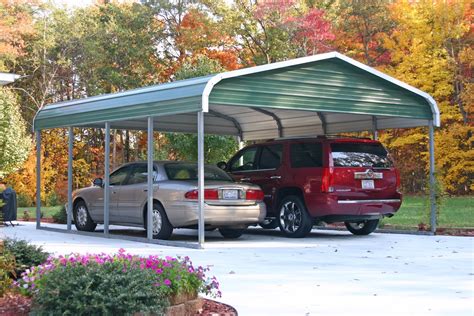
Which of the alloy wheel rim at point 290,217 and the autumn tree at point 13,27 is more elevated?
the autumn tree at point 13,27

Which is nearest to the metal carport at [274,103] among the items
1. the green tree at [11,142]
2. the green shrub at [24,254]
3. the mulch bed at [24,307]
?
the green shrub at [24,254]

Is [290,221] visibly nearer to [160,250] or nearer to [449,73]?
[160,250]

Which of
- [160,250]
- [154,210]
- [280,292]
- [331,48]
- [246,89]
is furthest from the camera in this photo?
[331,48]

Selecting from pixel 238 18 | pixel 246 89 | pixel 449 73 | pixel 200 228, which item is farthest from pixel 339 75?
pixel 238 18

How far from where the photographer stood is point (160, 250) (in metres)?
11.8

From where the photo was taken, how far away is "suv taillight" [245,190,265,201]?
13.4 metres

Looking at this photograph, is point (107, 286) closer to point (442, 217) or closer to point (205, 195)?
point (205, 195)

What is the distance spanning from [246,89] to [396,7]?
25.9 meters

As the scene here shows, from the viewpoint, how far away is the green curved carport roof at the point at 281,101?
12500mm

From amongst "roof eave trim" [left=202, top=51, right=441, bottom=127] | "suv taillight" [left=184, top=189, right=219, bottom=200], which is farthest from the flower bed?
"suv taillight" [left=184, top=189, right=219, bottom=200]

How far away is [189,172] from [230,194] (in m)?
1.28

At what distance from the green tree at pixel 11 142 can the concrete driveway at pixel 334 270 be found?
63.6 feet

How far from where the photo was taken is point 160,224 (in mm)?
13398

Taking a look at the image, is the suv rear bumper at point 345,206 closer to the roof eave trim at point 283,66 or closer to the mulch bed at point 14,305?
the roof eave trim at point 283,66
